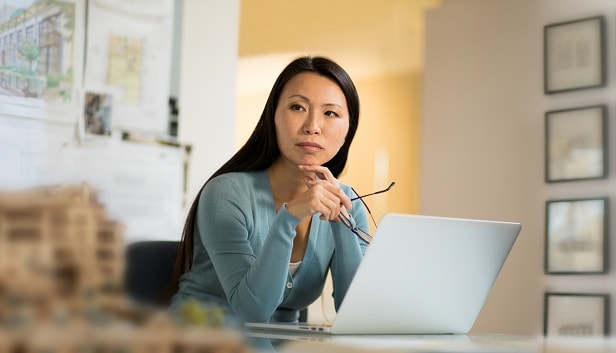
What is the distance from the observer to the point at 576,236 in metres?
4.00

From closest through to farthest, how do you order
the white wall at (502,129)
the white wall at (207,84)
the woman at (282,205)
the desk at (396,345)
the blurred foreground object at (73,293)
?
the blurred foreground object at (73,293)
the desk at (396,345)
the woman at (282,205)
the white wall at (207,84)
the white wall at (502,129)

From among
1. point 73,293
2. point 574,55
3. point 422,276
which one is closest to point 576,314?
point 574,55

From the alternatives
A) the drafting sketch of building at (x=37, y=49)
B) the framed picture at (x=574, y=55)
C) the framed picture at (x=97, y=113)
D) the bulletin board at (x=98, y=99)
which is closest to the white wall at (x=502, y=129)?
the framed picture at (x=574, y=55)

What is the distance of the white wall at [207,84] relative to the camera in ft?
10.3

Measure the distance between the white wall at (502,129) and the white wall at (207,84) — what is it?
1.65 meters

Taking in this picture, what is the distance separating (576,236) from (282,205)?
2649mm

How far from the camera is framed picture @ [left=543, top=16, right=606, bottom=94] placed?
4016 millimetres

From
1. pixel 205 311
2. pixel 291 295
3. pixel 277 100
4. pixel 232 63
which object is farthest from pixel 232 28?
pixel 205 311

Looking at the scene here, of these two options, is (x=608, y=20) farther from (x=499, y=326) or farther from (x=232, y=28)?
(x=232, y=28)

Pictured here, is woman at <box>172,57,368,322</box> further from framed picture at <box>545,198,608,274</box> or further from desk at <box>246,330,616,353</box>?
framed picture at <box>545,198,608,274</box>

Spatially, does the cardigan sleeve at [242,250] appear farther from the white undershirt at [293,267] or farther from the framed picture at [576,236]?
the framed picture at [576,236]

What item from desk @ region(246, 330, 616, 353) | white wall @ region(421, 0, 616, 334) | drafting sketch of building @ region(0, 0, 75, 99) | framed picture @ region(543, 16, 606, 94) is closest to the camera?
desk @ region(246, 330, 616, 353)

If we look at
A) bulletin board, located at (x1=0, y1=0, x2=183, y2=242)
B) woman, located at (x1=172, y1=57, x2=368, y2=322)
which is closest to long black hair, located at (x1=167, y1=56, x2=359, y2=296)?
woman, located at (x1=172, y1=57, x2=368, y2=322)

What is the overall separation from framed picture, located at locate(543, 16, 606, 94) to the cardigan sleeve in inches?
107
